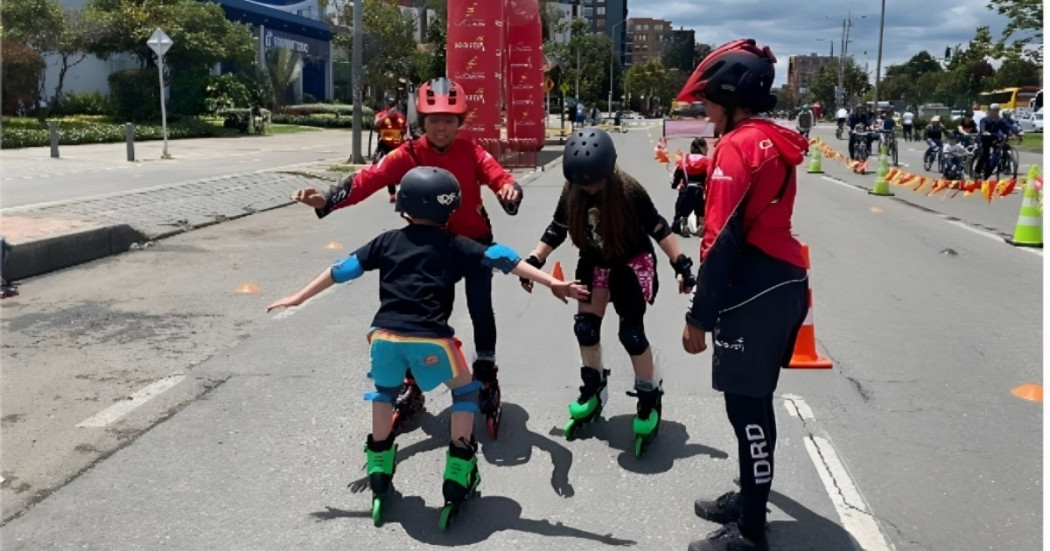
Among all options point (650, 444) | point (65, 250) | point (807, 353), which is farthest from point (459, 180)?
point (65, 250)

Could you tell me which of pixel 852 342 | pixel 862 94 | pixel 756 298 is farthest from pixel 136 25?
pixel 862 94

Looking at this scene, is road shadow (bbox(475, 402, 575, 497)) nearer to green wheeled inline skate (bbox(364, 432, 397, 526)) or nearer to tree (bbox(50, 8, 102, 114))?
green wheeled inline skate (bbox(364, 432, 397, 526))

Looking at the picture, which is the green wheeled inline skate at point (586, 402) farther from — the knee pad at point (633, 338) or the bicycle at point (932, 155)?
the bicycle at point (932, 155)

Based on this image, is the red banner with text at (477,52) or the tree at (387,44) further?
the tree at (387,44)

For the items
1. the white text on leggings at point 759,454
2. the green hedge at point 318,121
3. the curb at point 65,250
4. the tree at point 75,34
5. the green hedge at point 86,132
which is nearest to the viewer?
the white text on leggings at point 759,454

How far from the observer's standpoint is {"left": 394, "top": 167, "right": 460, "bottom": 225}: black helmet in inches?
164

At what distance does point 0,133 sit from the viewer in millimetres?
28953

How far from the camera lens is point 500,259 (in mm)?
4215

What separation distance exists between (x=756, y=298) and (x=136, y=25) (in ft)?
137

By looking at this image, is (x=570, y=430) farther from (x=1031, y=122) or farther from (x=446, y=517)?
(x=1031, y=122)

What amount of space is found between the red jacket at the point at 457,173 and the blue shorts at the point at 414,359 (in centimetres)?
107

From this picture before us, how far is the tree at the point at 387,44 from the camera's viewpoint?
2280 inches

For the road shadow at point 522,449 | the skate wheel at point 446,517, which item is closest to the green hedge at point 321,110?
the road shadow at point 522,449

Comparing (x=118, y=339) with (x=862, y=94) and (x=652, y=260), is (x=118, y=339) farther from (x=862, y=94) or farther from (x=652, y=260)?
(x=862, y=94)
